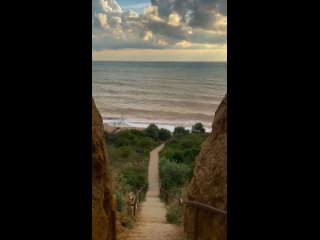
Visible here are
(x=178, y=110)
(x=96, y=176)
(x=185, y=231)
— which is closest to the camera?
(x=96, y=176)

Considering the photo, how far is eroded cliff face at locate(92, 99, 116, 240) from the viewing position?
4.76 m

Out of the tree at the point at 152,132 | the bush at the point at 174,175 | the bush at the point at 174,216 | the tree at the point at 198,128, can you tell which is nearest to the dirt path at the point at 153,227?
the bush at the point at 174,216

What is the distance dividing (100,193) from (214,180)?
1706mm

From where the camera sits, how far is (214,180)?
6.02m

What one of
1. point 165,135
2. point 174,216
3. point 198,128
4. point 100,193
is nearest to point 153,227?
point 174,216

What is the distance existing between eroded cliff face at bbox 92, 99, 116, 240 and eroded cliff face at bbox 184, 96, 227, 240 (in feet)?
4.17

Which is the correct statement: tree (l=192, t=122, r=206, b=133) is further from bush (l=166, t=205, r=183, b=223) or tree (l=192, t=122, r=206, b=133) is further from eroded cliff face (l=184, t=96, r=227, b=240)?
eroded cliff face (l=184, t=96, r=227, b=240)

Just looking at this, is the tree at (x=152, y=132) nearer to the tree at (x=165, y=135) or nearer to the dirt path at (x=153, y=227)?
the tree at (x=165, y=135)

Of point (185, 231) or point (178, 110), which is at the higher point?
point (178, 110)

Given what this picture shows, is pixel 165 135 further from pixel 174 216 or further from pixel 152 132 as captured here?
pixel 174 216
